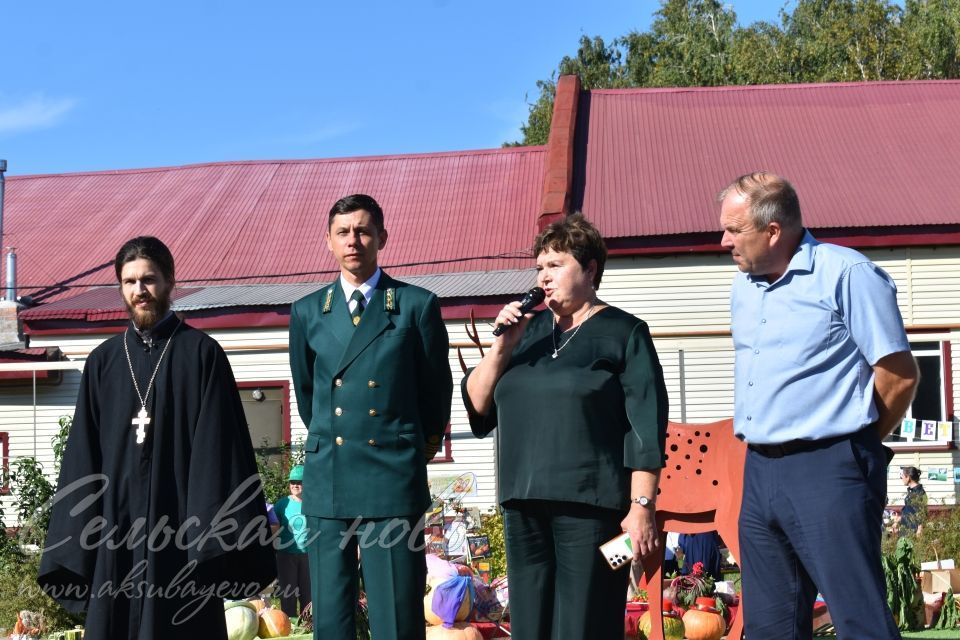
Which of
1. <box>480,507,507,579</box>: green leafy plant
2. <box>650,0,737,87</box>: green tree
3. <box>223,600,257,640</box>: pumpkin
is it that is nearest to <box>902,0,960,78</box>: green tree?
<box>650,0,737,87</box>: green tree

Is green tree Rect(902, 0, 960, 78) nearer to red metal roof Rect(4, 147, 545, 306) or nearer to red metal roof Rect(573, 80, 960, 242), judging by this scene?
red metal roof Rect(573, 80, 960, 242)

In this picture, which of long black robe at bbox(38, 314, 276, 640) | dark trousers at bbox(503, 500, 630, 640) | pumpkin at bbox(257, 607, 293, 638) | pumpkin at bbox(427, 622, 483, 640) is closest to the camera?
dark trousers at bbox(503, 500, 630, 640)

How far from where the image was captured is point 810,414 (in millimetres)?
4059

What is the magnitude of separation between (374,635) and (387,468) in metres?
0.65

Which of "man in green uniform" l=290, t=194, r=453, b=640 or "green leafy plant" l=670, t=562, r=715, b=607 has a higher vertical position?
"man in green uniform" l=290, t=194, r=453, b=640

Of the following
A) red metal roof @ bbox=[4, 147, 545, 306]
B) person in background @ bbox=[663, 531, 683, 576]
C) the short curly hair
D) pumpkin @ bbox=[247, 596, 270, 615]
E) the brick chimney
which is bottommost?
pumpkin @ bbox=[247, 596, 270, 615]

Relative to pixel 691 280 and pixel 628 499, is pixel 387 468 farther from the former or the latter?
pixel 691 280

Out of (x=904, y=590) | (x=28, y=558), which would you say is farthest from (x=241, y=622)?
(x=904, y=590)

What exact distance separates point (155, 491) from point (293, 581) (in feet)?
16.5

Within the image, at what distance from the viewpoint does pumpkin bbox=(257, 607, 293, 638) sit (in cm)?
781

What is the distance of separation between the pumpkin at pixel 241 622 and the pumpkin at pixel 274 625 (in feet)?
0.27

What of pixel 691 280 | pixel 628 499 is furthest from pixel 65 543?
pixel 691 280

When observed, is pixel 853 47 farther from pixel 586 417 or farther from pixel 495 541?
pixel 586 417

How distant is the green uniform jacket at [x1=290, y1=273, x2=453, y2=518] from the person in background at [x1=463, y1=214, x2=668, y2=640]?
47cm
